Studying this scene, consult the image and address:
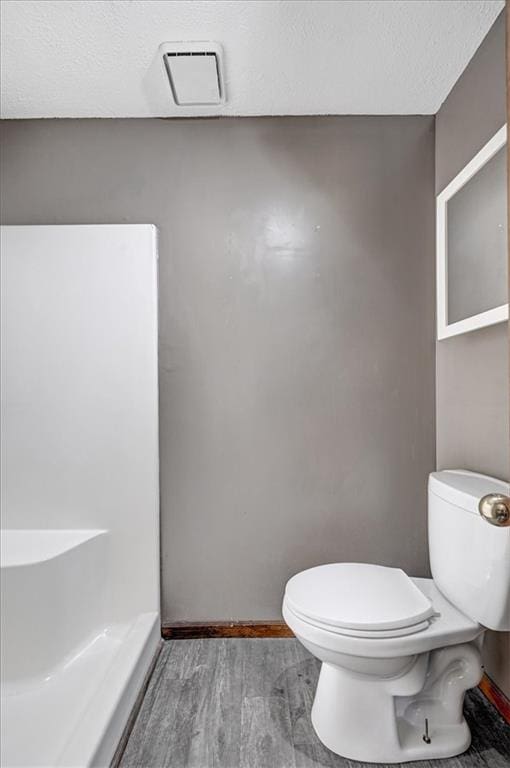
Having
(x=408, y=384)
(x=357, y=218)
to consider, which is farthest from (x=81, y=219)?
(x=408, y=384)

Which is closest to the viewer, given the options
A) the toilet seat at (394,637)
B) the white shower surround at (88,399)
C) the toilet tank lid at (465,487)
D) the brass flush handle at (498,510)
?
the brass flush handle at (498,510)

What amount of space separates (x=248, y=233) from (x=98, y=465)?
1.15 meters

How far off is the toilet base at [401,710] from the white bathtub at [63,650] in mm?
625

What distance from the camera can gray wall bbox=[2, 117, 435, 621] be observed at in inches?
90.2

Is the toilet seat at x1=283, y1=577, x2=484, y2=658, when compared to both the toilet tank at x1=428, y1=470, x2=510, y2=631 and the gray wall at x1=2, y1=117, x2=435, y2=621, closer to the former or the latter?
the toilet tank at x1=428, y1=470, x2=510, y2=631

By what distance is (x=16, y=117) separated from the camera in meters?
2.32

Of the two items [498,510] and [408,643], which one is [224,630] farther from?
[498,510]

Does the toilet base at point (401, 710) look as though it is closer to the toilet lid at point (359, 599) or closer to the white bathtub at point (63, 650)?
the toilet lid at point (359, 599)

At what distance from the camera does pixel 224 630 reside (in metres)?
2.27

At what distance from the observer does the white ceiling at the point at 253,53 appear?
168 centimetres

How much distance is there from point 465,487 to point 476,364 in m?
0.47

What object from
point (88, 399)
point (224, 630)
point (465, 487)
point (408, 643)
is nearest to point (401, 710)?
point (408, 643)

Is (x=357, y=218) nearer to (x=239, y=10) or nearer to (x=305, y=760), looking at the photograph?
(x=239, y=10)

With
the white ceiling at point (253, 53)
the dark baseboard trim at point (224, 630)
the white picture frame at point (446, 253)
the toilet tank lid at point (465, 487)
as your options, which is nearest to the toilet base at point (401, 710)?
the toilet tank lid at point (465, 487)
